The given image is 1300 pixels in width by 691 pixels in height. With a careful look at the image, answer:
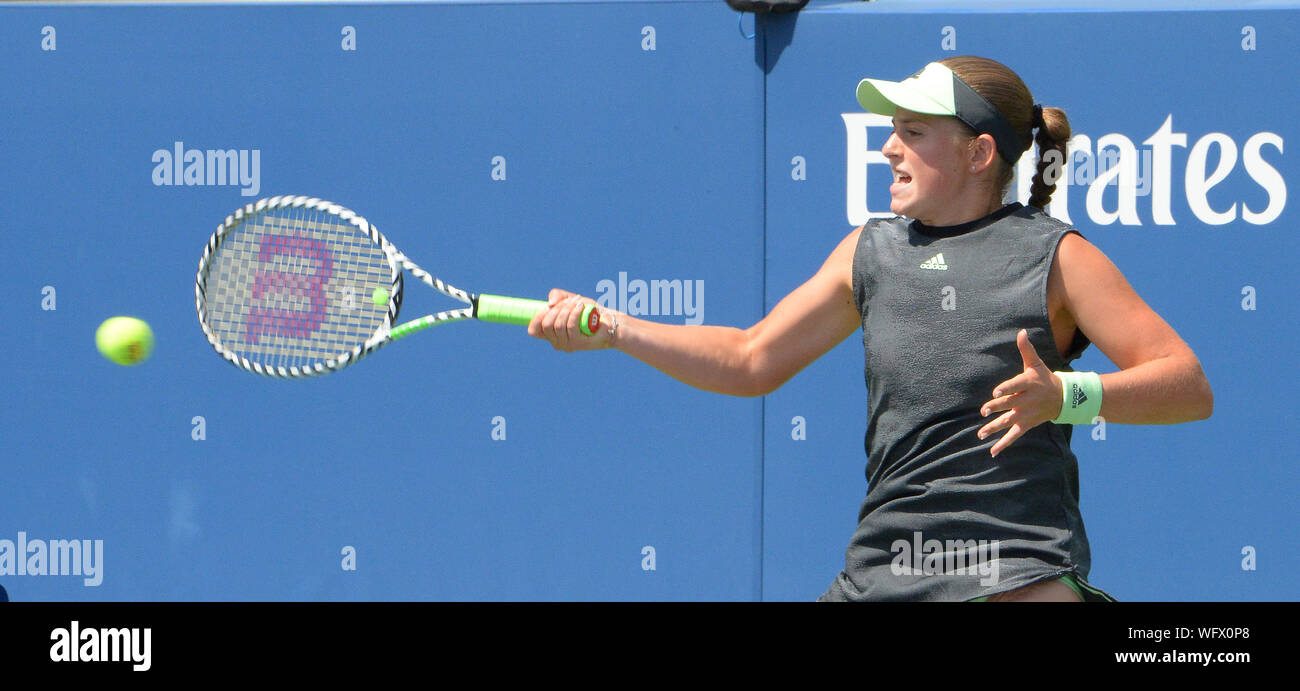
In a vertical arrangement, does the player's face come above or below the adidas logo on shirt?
above

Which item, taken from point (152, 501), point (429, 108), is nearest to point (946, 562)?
point (429, 108)

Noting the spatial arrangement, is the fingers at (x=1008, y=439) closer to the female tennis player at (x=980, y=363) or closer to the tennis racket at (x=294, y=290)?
the female tennis player at (x=980, y=363)

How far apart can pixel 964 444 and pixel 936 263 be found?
0.33 meters

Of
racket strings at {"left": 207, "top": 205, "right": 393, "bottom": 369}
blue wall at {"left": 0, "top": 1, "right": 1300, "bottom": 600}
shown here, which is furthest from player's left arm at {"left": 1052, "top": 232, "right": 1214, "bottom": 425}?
racket strings at {"left": 207, "top": 205, "right": 393, "bottom": 369}

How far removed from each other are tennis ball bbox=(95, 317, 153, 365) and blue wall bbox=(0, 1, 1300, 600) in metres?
0.13

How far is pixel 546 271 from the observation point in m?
3.88

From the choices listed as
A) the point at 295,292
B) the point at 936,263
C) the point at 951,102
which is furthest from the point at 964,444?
the point at 295,292

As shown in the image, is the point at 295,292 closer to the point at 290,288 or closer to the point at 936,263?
the point at 290,288

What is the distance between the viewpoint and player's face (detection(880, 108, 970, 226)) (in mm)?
2531

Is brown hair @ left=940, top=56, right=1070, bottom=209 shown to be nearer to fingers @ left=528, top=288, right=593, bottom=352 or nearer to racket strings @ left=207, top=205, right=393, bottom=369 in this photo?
fingers @ left=528, top=288, right=593, bottom=352

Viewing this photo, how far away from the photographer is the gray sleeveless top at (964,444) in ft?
7.73

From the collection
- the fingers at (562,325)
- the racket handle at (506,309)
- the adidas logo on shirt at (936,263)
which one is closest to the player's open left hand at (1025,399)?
the adidas logo on shirt at (936,263)

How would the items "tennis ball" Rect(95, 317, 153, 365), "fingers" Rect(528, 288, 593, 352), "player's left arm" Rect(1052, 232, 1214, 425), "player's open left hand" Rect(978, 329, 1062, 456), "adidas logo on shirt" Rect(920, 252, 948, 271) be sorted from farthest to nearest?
1. "tennis ball" Rect(95, 317, 153, 365)
2. "fingers" Rect(528, 288, 593, 352)
3. "adidas logo on shirt" Rect(920, 252, 948, 271)
4. "player's left arm" Rect(1052, 232, 1214, 425)
5. "player's open left hand" Rect(978, 329, 1062, 456)
